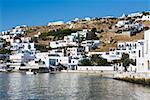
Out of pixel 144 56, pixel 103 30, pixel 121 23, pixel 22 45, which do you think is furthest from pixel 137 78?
pixel 121 23

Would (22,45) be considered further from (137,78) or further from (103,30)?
(137,78)

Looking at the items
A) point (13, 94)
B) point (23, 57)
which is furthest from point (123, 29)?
point (13, 94)

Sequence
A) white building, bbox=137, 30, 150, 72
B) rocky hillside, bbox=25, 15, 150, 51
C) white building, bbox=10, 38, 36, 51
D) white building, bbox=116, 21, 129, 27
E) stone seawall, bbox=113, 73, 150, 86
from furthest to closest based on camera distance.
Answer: white building, bbox=116, 21, 129, 27 → white building, bbox=10, 38, 36, 51 → rocky hillside, bbox=25, 15, 150, 51 → white building, bbox=137, 30, 150, 72 → stone seawall, bbox=113, 73, 150, 86

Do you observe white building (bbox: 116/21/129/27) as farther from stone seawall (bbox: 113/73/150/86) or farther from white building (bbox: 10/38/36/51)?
stone seawall (bbox: 113/73/150/86)

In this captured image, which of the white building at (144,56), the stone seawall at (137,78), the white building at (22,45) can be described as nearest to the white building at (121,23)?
the white building at (22,45)

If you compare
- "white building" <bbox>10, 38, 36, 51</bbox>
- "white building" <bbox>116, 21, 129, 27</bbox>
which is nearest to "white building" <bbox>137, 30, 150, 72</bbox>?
"white building" <bbox>10, 38, 36, 51</bbox>

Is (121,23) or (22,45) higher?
(121,23)

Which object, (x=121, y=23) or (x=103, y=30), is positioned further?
(x=121, y=23)

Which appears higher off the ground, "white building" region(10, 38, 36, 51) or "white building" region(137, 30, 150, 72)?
"white building" region(10, 38, 36, 51)

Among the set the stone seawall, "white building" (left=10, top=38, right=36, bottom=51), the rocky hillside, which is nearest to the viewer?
the stone seawall

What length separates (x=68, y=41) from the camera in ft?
290

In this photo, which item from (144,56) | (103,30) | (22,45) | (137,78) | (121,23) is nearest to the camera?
(137,78)

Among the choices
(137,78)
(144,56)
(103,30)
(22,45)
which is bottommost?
(137,78)

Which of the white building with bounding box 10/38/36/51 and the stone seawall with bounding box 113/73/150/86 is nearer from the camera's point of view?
the stone seawall with bounding box 113/73/150/86
